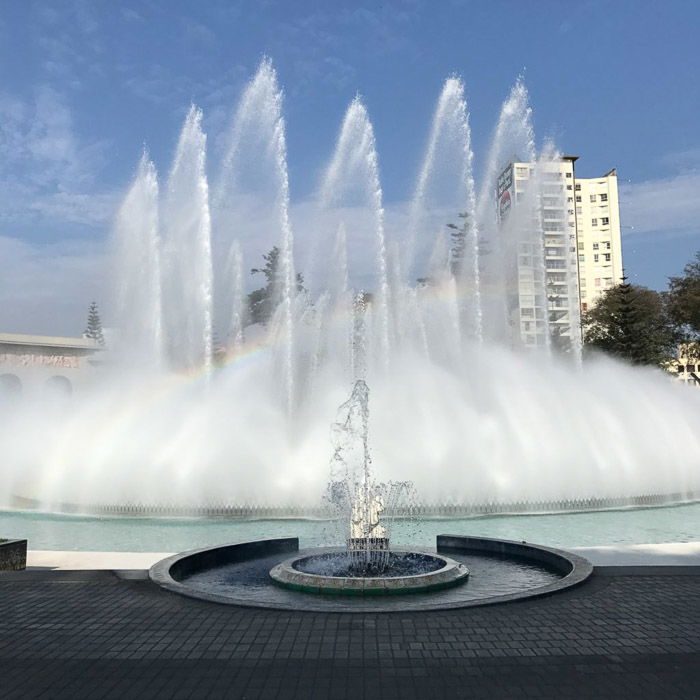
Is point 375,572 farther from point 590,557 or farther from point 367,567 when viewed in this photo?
point 590,557

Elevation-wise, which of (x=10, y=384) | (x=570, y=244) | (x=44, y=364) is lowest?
(x=10, y=384)

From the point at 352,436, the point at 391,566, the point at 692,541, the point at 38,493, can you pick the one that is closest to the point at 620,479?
the point at 692,541

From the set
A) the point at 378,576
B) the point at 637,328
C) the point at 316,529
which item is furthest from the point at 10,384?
the point at 378,576

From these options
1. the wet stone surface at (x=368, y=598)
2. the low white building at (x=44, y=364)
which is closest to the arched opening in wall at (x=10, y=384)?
the low white building at (x=44, y=364)

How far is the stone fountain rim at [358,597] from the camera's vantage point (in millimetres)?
6980

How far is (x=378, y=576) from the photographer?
27.4 ft

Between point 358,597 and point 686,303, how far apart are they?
43.3 meters

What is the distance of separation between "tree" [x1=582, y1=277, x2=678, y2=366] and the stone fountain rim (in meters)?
40.7

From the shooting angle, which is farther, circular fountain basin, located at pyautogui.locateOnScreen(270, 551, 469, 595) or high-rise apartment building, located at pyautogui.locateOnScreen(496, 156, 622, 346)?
high-rise apartment building, located at pyautogui.locateOnScreen(496, 156, 622, 346)

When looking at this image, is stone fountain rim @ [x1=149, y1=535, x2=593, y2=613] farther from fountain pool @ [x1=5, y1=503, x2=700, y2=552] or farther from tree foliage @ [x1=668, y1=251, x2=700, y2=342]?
tree foliage @ [x1=668, y1=251, x2=700, y2=342]

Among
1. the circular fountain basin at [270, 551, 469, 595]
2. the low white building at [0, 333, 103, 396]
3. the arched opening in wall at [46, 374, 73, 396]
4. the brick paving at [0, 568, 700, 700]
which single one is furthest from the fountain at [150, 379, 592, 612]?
the arched opening in wall at [46, 374, 73, 396]

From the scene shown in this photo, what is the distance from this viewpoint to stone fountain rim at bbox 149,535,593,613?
22.9ft

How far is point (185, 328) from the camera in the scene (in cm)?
2819

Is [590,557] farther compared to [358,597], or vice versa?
[590,557]
